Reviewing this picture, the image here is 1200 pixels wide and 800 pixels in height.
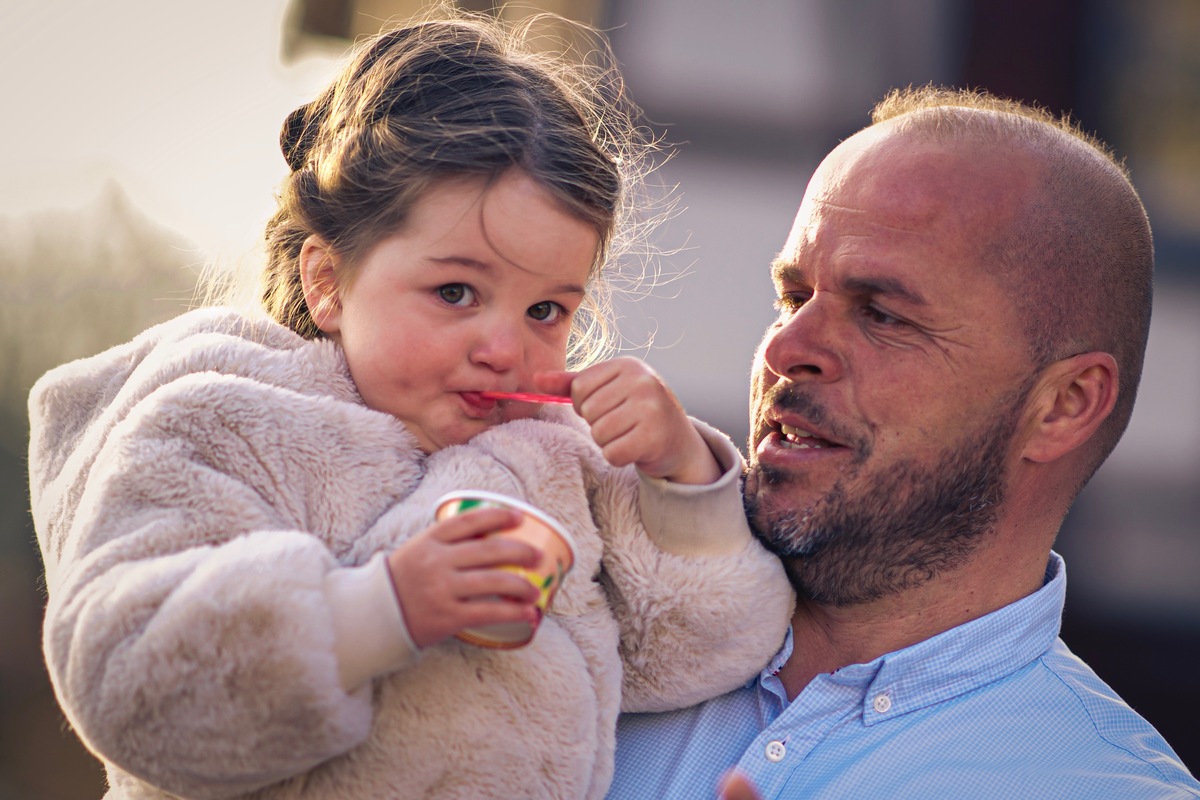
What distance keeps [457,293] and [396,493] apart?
0.28 metres

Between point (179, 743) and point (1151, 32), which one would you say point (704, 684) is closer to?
point (179, 743)

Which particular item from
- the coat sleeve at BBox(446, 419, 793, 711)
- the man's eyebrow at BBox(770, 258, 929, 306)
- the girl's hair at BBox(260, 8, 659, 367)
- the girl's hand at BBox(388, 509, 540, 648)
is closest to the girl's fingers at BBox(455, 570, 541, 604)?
the girl's hand at BBox(388, 509, 540, 648)

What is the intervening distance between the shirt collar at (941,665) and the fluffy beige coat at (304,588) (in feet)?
0.59

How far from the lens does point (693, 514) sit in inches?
54.5

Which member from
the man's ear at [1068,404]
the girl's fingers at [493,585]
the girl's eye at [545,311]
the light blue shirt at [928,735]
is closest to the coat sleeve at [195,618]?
the girl's fingers at [493,585]

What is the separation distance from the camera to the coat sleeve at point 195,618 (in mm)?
A: 1023

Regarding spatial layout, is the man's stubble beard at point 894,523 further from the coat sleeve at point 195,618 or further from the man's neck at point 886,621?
the coat sleeve at point 195,618

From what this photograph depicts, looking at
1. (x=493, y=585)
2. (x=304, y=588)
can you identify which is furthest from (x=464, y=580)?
(x=304, y=588)

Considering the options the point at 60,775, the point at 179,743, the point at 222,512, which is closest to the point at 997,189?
the point at 222,512

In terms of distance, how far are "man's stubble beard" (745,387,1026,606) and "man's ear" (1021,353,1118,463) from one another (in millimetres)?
49

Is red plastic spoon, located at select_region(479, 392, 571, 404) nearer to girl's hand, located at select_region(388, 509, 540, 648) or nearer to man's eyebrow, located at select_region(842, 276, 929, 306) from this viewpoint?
girl's hand, located at select_region(388, 509, 540, 648)

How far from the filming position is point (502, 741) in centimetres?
118

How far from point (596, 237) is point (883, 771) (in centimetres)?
87

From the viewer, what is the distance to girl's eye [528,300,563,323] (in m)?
1.45
